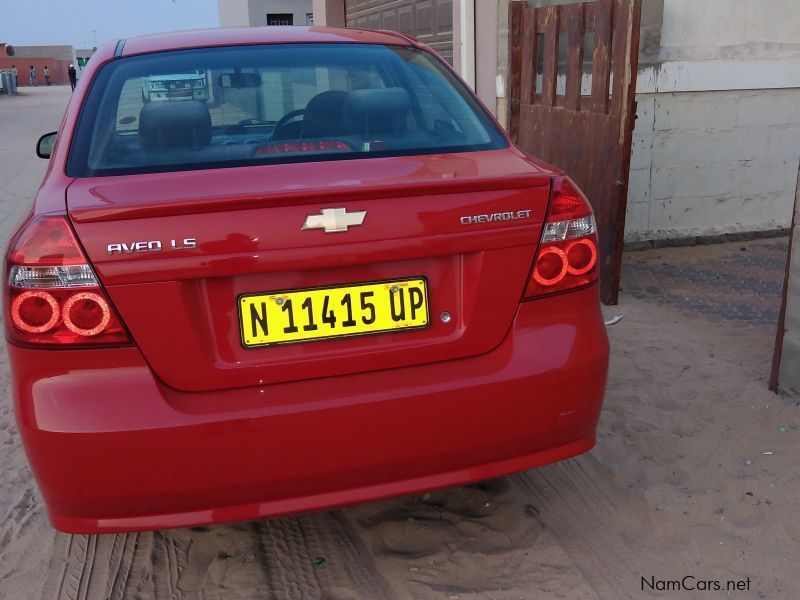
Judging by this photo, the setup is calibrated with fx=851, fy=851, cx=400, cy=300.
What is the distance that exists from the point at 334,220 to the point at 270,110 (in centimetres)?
121

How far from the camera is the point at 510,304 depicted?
7.78 ft

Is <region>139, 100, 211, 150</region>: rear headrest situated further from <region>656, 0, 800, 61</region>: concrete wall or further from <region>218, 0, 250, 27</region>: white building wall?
<region>218, 0, 250, 27</region>: white building wall

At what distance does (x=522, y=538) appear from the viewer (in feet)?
9.29

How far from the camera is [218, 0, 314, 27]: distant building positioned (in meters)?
25.5

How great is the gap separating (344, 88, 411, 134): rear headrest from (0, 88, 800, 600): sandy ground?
133 cm

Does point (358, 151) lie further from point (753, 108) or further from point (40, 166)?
point (40, 166)

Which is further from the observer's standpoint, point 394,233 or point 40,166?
point 40,166

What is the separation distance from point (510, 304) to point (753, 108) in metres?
5.11

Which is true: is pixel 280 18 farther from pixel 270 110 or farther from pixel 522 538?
pixel 522 538

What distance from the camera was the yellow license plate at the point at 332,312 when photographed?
2.20m

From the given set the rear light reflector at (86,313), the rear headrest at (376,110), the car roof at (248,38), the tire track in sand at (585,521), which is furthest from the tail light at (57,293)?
the tire track in sand at (585,521)

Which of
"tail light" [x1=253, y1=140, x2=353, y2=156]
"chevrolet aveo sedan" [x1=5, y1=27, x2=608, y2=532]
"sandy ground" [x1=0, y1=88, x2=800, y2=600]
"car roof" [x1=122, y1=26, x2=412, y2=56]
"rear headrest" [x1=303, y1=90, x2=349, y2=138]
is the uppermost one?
"car roof" [x1=122, y1=26, x2=412, y2=56]

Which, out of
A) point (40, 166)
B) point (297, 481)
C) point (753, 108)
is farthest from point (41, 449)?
point (40, 166)

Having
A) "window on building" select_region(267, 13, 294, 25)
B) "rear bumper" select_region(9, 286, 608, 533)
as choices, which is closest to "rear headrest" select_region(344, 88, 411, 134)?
"rear bumper" select_region(9, 286, 608, 533)
